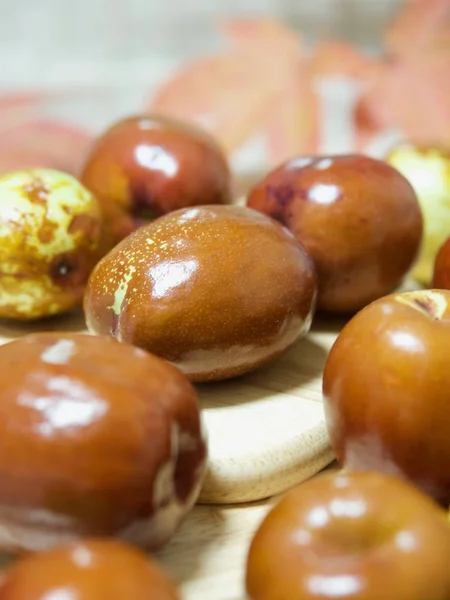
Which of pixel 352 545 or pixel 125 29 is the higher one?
pixel 125 29

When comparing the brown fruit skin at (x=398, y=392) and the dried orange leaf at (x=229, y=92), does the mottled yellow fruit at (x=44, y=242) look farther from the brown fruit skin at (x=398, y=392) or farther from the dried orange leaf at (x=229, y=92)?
the dried orange leaf at (x=229, y=92)

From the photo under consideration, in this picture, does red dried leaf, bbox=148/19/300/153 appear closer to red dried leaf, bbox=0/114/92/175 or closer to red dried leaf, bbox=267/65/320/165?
red dried leaf, bbox=267/65/320/165

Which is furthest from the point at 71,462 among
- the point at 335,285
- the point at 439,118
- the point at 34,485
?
the point at 439,118

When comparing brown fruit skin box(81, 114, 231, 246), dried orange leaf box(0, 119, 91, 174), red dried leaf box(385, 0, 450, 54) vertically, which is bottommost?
dried orange leaf box(0, 119, 91, 174)

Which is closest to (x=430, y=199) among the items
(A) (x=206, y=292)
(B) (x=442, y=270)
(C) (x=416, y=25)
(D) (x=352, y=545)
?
(B) (x=442, y=270)

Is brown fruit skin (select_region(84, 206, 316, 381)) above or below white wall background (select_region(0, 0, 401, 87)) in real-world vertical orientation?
below

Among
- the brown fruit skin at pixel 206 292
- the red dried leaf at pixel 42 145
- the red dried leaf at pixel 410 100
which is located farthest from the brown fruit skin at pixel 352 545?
the red dried leaf at pixel 410 100

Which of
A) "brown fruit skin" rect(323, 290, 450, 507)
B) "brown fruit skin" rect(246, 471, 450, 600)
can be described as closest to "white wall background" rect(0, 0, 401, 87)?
"brown fruit skin" rect(323, 290, 450, 507)

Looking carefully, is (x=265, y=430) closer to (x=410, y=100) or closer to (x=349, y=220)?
(x=349, y=220)
